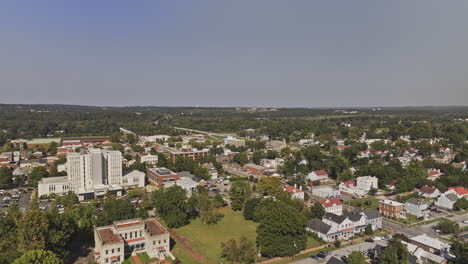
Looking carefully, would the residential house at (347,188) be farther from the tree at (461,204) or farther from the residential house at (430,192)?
the tree at (461,204)

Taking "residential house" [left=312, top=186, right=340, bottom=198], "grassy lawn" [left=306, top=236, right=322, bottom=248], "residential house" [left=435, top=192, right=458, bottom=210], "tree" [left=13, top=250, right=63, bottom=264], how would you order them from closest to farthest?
"tree" [left=13, top=250, right=63, bottom=264] < "grassy lawn" [left=306, top=236, right=322, bottom=248] < "residential house" [left=435, top=192, right=458, bottom=210] < "residential house" [left=312, top=186, right=340, bottom=198]

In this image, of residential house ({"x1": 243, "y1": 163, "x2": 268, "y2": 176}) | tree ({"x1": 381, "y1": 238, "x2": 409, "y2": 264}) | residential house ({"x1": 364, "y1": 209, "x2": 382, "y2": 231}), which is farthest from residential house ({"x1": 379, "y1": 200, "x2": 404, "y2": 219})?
residential house ({"x1": 243, "y1": 163, "x2": 268, "y2": 176})

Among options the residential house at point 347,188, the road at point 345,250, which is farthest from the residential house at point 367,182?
the road at point 345,250

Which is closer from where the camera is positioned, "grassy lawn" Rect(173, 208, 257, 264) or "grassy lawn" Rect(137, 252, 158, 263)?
"grassy lawn" Rect(137, 252, 158, 263)

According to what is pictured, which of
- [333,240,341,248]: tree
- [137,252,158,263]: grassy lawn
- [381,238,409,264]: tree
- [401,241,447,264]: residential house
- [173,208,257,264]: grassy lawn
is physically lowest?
[173,208,257,264]: grassy lawn

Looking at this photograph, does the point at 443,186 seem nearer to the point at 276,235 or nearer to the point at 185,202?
the point at 276,235

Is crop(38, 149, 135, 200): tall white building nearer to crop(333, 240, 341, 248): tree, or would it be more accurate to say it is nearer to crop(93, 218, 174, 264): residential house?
crop(93, 218, 174, 264): residential house
